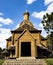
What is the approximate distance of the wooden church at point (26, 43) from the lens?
120ft

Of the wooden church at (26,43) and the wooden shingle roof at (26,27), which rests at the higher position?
the wooden shingle roof at (26,27)

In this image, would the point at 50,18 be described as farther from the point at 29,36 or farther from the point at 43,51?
the point at 29,36

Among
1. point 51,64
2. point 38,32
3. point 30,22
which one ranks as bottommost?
point 51,64

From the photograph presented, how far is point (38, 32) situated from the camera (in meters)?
47.3

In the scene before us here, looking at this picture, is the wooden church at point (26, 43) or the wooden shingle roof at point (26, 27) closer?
the wooden church at point (26, 43)

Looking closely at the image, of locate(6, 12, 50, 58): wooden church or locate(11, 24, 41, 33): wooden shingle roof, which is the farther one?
locate(11, 24, 41, 33): wooden shingle roof

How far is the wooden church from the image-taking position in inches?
1444

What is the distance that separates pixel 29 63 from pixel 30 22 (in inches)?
1125

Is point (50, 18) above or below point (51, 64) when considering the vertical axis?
above

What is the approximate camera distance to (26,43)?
43125 mm

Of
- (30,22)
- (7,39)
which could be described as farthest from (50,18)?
(7,39)

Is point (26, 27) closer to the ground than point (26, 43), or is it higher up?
higher up

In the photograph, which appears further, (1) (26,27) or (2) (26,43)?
(1) (26,27)

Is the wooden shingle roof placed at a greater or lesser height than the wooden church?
greater
